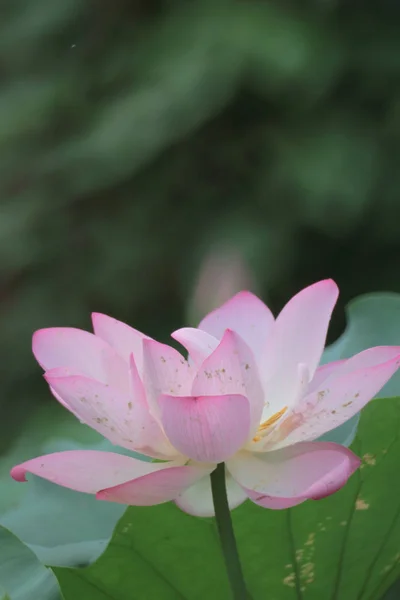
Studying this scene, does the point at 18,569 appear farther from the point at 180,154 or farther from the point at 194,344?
the point at 180,154

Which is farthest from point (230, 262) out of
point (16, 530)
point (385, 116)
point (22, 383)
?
point (16, 530)

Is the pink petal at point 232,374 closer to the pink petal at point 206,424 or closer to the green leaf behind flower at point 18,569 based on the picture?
the pink petal at point 206,424

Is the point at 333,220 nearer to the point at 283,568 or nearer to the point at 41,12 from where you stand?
the point at 41,12

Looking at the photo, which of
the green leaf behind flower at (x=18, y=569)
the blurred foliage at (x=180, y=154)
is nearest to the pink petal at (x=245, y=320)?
the green leaf behind flower at (x=18, y=569)

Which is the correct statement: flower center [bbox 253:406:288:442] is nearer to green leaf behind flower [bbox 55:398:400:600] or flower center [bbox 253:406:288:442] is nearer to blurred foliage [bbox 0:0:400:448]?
green leaf behind flower [bbox 55:398:400:600]

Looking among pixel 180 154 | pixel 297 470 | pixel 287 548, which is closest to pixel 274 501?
pixel 297 470

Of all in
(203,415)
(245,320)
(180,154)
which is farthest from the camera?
(180,154)

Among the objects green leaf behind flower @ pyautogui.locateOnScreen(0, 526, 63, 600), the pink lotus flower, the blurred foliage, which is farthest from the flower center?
the blurred foliage
